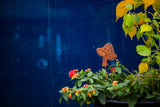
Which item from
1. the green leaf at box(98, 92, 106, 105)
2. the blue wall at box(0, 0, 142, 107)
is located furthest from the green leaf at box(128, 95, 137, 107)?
the blue wall at box(0, 0, 142, 107)

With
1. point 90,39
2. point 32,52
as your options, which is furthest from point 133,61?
point 32,52

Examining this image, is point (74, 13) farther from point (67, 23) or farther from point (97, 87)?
point (97, 87)

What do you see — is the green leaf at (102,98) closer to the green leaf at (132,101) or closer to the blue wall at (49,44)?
the green leaf at (132,101)

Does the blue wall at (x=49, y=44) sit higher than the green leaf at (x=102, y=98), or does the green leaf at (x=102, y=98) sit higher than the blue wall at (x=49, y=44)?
the blue wall at (x=49, y=44)

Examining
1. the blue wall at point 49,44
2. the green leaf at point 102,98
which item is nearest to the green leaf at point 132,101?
the green leaf at point 102,98

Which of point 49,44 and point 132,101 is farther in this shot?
point 49,44

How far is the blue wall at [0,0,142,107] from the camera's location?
65.3 inches

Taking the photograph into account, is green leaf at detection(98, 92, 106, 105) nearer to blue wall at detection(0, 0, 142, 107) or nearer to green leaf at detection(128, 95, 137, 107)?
green leaf at detection(128, 95, 137, 107)

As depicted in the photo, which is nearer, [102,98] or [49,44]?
[102,98]

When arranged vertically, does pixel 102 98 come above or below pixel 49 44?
below

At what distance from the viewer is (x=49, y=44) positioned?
1.69 metres

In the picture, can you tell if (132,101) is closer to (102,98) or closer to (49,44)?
(102,98)

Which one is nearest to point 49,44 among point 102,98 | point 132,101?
point 102,98

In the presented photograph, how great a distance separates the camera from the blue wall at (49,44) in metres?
1.66
